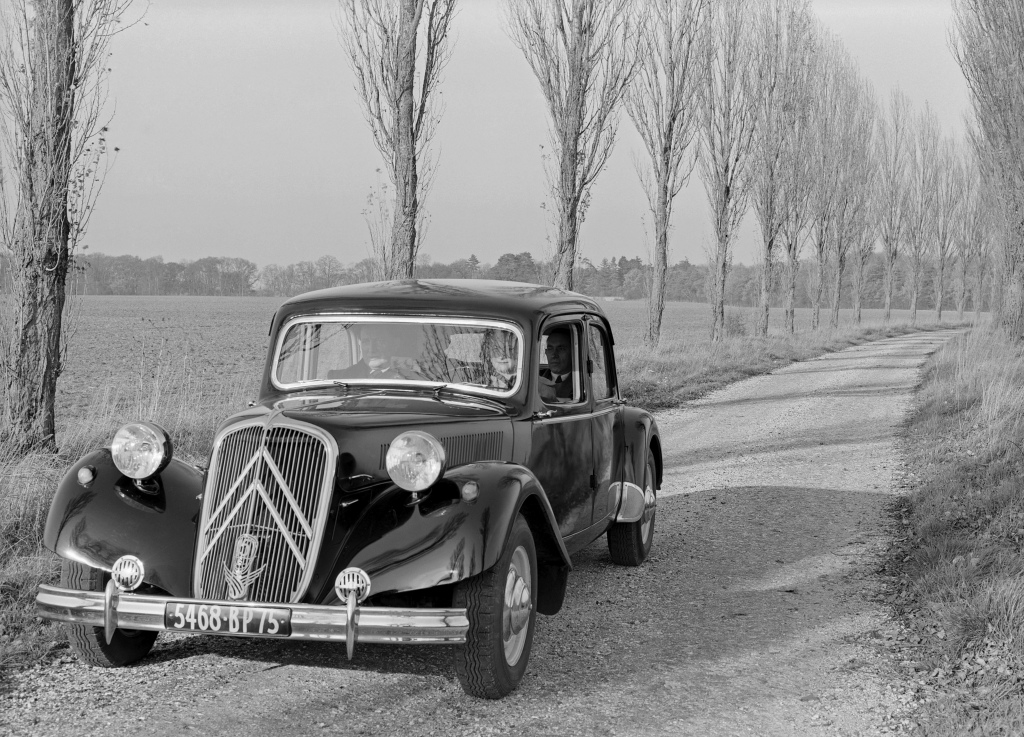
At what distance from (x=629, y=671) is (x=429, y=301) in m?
2.05

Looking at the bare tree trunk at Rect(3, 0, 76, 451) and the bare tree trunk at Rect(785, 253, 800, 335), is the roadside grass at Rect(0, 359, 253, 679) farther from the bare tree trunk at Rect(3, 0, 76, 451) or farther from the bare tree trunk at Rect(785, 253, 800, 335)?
the bare tree trunk at Rect(785, 253, 800, 335)

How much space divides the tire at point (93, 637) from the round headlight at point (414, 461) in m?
1.35

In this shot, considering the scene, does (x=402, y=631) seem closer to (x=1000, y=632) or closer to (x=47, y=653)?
(x=47, y=653)

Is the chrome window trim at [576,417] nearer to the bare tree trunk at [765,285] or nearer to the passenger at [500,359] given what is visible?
the passenger at [500,359]

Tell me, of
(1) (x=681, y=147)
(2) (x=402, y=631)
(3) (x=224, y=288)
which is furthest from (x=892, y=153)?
(3) (x=224, y=288)

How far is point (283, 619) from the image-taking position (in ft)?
11.0

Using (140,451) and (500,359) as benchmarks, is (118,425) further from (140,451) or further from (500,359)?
(500,359)

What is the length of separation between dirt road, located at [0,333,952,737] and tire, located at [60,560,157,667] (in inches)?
2.7

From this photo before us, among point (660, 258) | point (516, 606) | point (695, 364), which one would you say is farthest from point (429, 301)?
point (660, 258)

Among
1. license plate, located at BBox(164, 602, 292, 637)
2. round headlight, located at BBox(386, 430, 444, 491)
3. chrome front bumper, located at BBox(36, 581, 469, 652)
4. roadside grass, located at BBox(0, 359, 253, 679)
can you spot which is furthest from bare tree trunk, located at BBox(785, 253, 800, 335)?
license plate, located at BBox(164, 602, 292, 637)

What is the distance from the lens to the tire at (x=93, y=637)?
391cm

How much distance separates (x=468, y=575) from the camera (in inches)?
138

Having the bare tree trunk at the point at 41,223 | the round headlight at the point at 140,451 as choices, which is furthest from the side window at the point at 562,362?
the bare tree trunk at the point at 41,223

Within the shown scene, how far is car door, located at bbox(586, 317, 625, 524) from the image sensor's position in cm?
541
